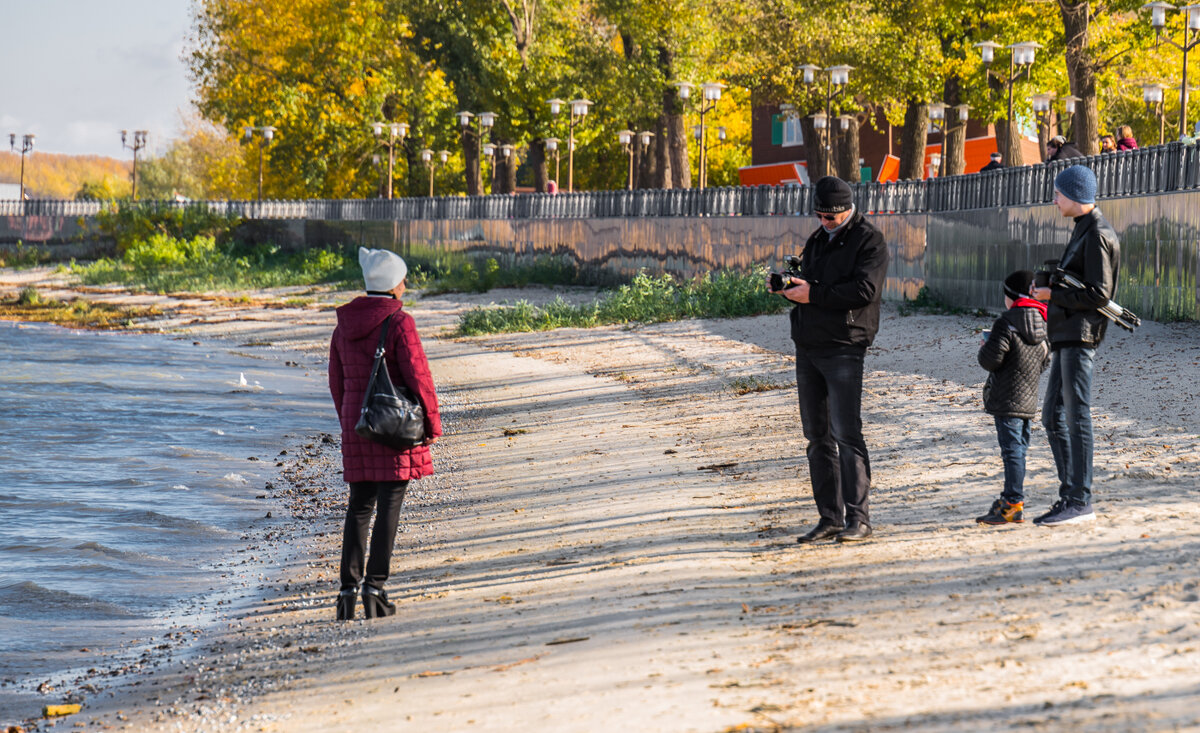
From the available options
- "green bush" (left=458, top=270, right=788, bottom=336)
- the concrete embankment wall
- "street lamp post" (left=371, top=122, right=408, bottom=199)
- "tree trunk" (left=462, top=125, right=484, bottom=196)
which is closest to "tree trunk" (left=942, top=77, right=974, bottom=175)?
the concrete embankment wall

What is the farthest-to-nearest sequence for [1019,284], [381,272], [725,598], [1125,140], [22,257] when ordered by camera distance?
[22,257], [1125,140], [1019,284], [381,272], [725,598]

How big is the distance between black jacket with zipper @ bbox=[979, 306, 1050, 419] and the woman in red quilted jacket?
3203 mm

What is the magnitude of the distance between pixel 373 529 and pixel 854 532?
2.69m

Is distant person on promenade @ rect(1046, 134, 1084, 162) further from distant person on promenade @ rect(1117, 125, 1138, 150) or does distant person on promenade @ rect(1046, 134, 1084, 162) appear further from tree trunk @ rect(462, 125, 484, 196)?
tree trunk @ rect(462, 125, 484, 196)

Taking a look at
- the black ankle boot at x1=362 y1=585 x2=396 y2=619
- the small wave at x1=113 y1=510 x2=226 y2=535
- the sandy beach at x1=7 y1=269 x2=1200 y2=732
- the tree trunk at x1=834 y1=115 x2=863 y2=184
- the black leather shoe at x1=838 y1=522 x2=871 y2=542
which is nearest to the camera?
the sandy beach at x1=7 y1=269 x2=1200 y2=732

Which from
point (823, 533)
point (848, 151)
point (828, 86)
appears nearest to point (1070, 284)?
point (823, 533)

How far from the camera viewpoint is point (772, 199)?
97.9ft

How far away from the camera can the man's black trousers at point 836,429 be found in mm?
7414

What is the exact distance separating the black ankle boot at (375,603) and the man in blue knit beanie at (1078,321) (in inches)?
144

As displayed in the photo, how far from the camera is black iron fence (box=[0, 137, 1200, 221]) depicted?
57.5 ft

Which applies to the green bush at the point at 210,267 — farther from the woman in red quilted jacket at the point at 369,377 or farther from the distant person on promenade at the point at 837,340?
the woman in red quilted jacket at the point at 369,377

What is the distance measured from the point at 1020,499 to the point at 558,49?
143 ft

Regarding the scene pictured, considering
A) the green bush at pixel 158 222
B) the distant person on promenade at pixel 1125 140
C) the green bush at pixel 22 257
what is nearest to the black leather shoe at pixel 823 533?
the distant person on promenade at pixel 1125 140

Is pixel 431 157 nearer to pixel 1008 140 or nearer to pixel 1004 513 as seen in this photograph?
pixel 1008 140
